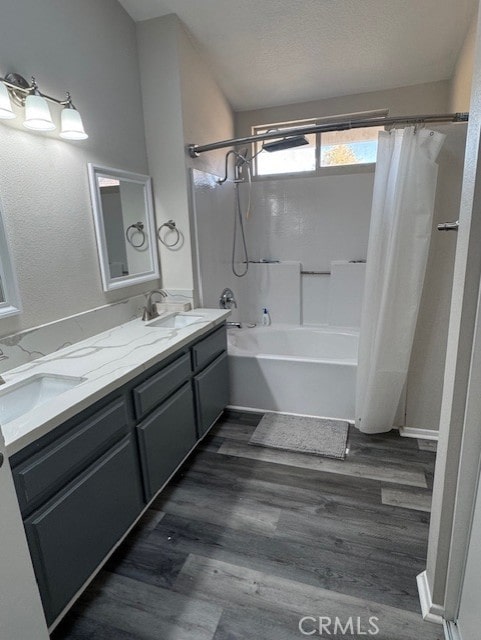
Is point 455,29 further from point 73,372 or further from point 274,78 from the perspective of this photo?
point 73,372

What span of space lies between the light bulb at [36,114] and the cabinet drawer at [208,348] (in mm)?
1327

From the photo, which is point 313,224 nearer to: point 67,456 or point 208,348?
point 208,348

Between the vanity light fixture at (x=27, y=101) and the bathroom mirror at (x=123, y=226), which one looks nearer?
the vanity light fixture at (x=27, y=101)

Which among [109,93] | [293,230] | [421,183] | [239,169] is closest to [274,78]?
[239,169]

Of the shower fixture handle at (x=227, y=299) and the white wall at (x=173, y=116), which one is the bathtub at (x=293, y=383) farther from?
the white wall at (x=173, y=116)

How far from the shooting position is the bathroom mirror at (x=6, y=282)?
63.1 inches

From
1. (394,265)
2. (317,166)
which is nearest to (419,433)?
(394,265)

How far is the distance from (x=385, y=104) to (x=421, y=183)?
Answer: 60.3 inches

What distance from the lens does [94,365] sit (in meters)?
1.67

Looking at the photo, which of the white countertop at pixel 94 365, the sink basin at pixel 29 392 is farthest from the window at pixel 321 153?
the sink basin at pixel 29 392

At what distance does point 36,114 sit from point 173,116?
44.5 inches

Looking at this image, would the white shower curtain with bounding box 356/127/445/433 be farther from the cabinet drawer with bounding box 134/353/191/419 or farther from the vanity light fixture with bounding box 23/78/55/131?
the vanity light fixture with bounding box 23/78/55/131

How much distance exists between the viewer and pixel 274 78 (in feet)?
9.83

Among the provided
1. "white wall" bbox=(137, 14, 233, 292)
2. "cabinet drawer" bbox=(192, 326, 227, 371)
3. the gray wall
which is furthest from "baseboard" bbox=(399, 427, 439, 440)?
the gray wall
